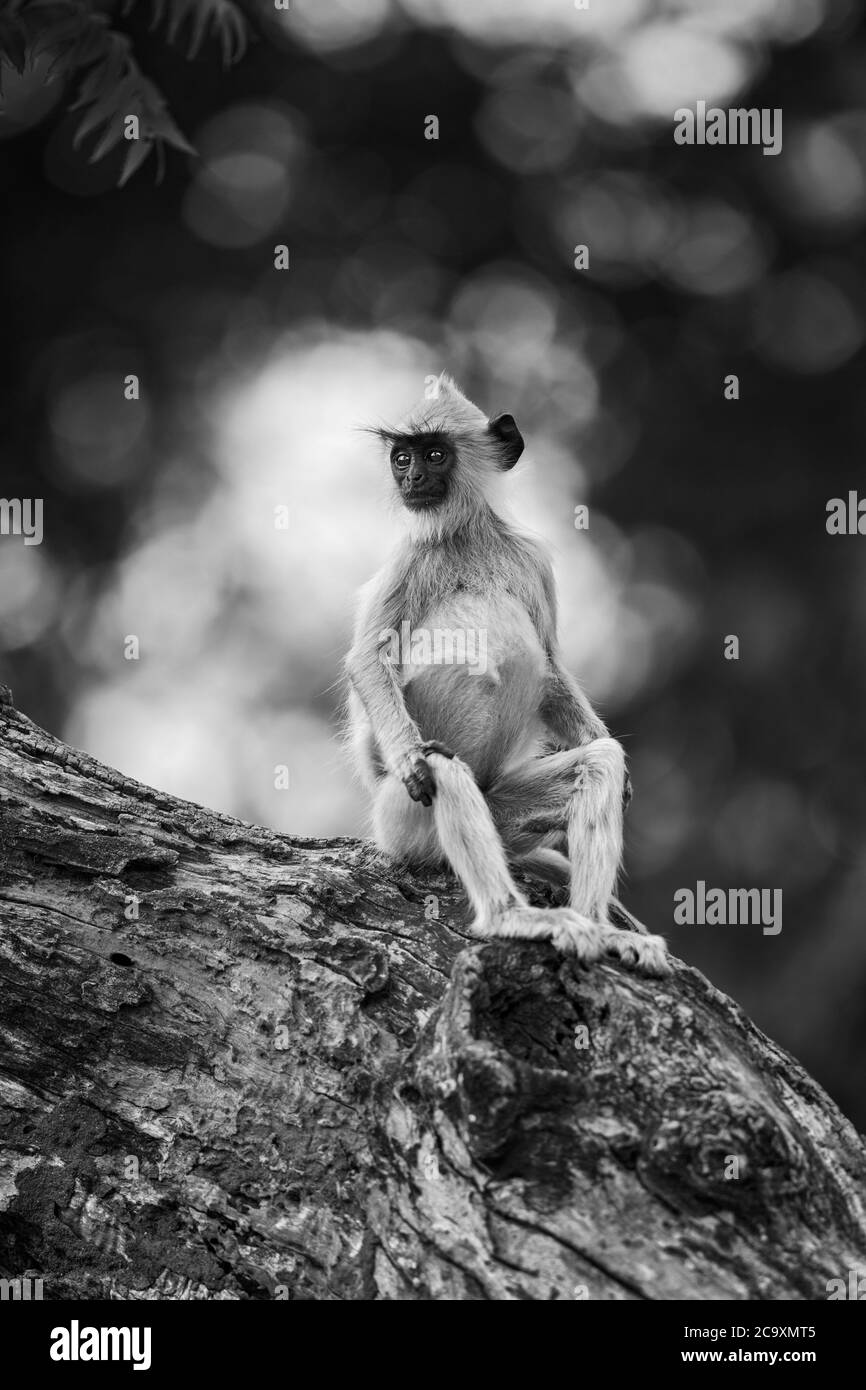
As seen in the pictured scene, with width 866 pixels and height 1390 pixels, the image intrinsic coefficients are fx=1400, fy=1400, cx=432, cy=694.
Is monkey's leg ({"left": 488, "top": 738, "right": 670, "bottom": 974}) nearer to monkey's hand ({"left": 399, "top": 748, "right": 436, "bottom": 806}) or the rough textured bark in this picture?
the rough textured bark

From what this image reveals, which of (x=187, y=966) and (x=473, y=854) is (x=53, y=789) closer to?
(x=187, y=966)

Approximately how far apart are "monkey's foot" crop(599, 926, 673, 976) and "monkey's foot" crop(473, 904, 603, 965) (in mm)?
55

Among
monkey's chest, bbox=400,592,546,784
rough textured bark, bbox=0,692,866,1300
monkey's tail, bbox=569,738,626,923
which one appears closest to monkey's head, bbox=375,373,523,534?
monkey's chest, bbox=400,592,546,784

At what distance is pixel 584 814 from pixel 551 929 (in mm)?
1344

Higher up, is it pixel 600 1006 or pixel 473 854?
pixel 473 854

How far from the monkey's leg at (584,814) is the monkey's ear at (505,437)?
2.39 meters

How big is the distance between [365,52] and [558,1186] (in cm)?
2056

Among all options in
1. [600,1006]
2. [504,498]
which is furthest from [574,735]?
[600,1006]

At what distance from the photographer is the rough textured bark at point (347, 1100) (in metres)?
5.61

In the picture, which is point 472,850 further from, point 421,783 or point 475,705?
point 475,705

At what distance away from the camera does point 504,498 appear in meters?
9.99

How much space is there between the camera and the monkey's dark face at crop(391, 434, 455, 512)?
950 centimetres

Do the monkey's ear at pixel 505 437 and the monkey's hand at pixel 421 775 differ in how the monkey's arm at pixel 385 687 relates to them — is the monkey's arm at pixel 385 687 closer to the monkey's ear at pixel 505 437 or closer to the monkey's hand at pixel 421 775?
the monkey's hand at pixel 421 775

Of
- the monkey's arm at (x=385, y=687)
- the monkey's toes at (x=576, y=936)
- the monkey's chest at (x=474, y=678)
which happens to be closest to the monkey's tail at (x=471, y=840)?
the monkey's arm at (x=385, y=687)
